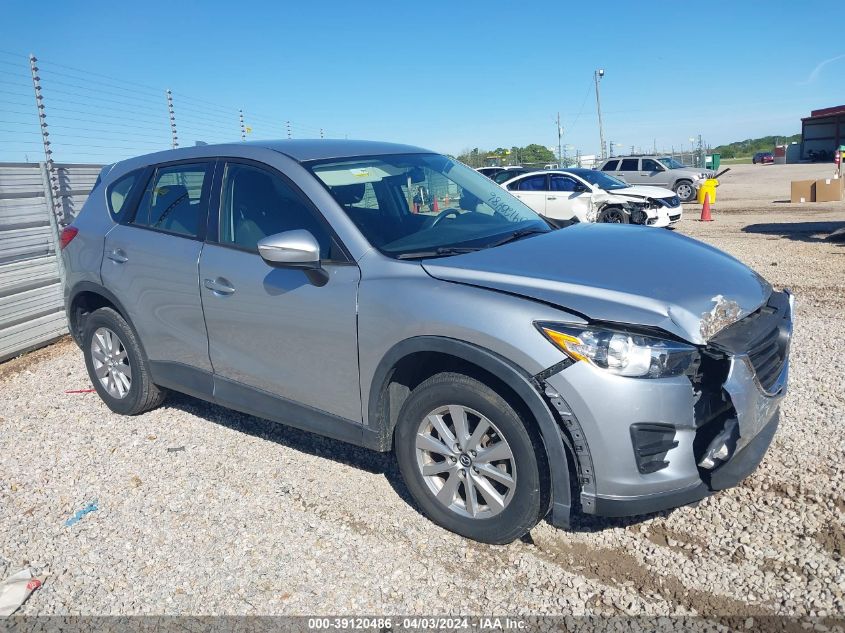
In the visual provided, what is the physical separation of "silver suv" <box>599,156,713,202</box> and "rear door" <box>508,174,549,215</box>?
34.0ft

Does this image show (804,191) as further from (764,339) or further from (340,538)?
(340,538)

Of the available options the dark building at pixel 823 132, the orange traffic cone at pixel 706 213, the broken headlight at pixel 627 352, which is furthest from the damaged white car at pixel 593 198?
the dark building at pixel 823 132

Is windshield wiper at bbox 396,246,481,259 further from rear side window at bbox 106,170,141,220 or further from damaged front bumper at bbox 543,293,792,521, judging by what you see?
rear side window at bbox 106,170,141,220

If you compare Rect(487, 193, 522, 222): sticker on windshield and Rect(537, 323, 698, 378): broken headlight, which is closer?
Rect(537, 323, 698, 378): broken headlight

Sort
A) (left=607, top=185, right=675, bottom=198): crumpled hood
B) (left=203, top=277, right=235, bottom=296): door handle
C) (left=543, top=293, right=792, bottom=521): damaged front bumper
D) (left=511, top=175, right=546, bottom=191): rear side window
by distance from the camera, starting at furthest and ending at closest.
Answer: (left=511, top=175, right=546, bottom=191): rear side window
(left=607, top=185, right=675, bottom=198): crumpled hood
(left=203, top=277, right=235, bottom=296): door handle
(left=543, top=293, right=792, bottom=521): damaged front bumper

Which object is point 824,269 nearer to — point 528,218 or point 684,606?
point 528,218

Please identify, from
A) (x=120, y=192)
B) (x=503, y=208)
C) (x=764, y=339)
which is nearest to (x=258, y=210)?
(x=503, y=208)

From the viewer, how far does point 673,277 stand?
3021 millimetres

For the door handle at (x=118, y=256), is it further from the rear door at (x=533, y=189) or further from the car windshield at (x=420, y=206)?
the rear door at (x=533, y=189)

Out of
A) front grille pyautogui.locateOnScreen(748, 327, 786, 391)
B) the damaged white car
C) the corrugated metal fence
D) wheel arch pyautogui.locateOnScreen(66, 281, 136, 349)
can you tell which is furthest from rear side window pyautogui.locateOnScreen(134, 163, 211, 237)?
the damaged white car

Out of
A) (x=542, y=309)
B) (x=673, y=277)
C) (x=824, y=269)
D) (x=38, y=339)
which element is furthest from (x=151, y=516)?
(x=824, y=269)

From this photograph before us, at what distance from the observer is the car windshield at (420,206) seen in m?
3.49

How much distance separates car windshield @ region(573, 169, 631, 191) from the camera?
15.9 metres

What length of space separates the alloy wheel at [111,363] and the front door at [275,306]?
1209 millimetres
